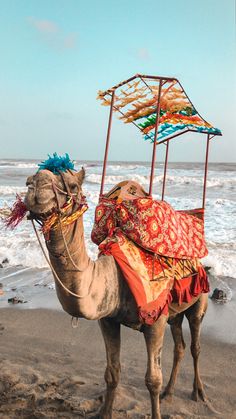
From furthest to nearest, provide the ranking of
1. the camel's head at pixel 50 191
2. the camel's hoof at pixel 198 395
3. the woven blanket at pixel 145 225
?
the camel's hoof at pixel 198 395
the woven blanket at pixel 145 225
the camel's head at pixel 50 191

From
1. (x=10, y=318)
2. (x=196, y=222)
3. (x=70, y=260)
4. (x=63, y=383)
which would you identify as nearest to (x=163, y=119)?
(x=196, y=222)

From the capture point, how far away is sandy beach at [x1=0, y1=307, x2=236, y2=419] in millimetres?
3947

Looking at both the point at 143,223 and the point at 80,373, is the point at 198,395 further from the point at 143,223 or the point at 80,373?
the point at 143,223

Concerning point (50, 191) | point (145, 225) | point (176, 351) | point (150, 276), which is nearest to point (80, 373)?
point (176, 351)

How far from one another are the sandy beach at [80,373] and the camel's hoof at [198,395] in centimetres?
6

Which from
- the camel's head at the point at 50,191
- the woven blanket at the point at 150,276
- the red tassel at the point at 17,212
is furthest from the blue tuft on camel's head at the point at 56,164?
the woven blanket at the point at 150,276

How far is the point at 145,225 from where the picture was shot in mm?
3613

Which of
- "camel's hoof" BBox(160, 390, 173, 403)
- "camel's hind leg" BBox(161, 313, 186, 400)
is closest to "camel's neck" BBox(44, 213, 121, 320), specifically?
"camel's hind leg" BBox(161, 313, 186, 400)

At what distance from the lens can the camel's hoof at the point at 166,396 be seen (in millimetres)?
4258

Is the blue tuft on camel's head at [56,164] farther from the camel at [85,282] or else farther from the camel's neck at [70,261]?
the camel's neck at [70,261]

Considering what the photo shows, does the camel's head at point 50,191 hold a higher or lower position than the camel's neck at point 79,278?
higher

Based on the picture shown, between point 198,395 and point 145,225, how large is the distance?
2023 millimetres

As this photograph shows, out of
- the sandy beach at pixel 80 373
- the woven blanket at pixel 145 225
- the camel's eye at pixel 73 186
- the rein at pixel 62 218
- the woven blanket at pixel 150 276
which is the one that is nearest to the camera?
the rein at pixel 62 218

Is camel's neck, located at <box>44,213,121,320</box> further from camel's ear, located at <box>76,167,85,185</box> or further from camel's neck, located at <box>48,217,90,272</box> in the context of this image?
camel's ear, located at <box>76,167,85,185</box>
